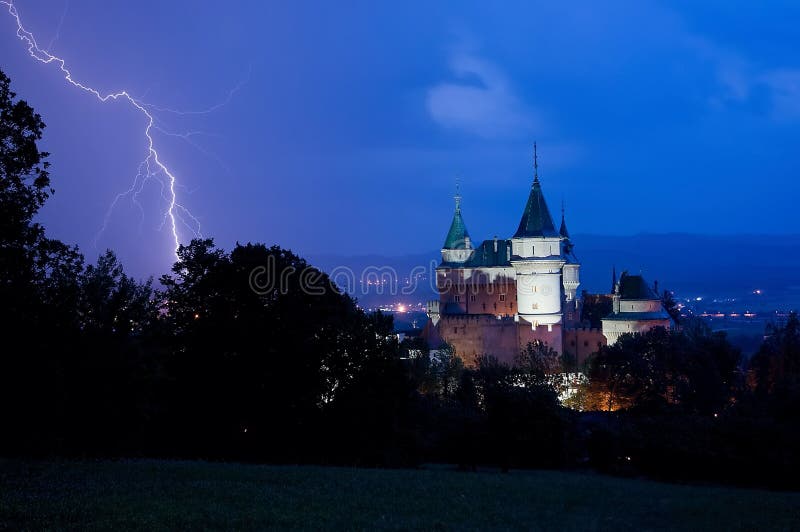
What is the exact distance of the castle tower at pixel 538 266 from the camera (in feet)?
236

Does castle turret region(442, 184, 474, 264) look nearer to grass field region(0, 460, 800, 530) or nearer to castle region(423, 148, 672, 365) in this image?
castle region(423, 148, 672, 365)

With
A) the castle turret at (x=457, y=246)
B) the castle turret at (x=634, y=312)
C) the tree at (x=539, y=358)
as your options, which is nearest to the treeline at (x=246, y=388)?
A: the tree at (x=539, y=358)

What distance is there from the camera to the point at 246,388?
1216 inches

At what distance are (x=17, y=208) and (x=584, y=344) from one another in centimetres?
6012

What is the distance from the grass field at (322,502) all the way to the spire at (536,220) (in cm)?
4768

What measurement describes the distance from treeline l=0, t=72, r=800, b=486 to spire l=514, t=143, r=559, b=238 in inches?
1038

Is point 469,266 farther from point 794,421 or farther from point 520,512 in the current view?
point 520,512

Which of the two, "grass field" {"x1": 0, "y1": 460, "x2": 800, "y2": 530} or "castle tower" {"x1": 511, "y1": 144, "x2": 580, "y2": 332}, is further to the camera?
"castle tower" {"x1": 511, "y1": 144, "x2": 580, "y2": 332}

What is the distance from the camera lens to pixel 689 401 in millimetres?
53156

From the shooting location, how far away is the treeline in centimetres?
2258

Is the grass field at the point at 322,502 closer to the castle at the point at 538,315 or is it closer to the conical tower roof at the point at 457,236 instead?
the castle at the point at 538,315

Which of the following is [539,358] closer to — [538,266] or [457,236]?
[538,266]

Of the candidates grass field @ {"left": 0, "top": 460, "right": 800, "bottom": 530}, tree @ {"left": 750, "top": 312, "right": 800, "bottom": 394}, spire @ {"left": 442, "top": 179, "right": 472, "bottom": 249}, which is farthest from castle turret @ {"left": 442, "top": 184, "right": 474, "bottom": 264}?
grass field @ {"left": 0, "top": 460, "right": 800, "bottom": 530}

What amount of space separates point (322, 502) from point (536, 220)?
57323 mm
